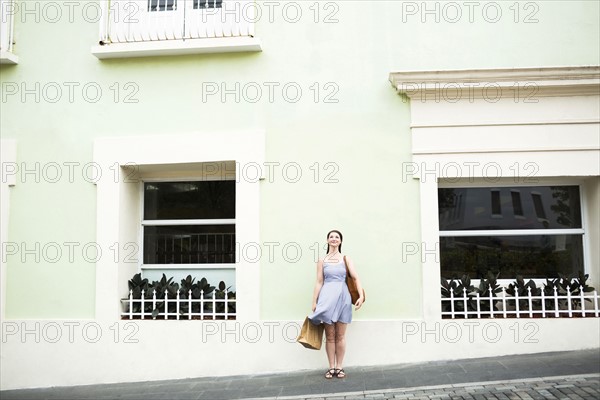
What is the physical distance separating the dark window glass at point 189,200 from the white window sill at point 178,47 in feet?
6.01

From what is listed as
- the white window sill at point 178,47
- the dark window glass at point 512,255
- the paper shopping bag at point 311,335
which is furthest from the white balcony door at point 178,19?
the dark window glass at point 512,255

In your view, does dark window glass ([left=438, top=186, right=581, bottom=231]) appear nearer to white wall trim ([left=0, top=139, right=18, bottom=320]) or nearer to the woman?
the woman

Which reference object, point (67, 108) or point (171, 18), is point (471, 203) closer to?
point (171, 18)

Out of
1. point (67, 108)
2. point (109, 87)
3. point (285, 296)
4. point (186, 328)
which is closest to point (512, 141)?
point (285, 296)

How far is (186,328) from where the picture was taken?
7039mm

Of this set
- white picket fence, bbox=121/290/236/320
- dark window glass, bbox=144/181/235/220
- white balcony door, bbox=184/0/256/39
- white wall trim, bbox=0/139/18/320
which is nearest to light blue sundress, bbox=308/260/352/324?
white picket fence, bbox=121/290/236/320

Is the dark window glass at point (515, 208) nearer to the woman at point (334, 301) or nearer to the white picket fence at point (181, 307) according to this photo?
the woman at point (334, 301)

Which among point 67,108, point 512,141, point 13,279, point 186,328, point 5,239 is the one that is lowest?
point 186,328

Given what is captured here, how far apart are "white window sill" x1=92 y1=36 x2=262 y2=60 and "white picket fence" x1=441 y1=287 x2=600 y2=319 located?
4.22 metres

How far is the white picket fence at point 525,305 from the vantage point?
22.3ft

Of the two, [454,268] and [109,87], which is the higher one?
[109,87]

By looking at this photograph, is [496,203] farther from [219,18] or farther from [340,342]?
[219,18]

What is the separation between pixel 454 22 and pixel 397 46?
2.69ft

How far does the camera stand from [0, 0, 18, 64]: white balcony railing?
758 cm
